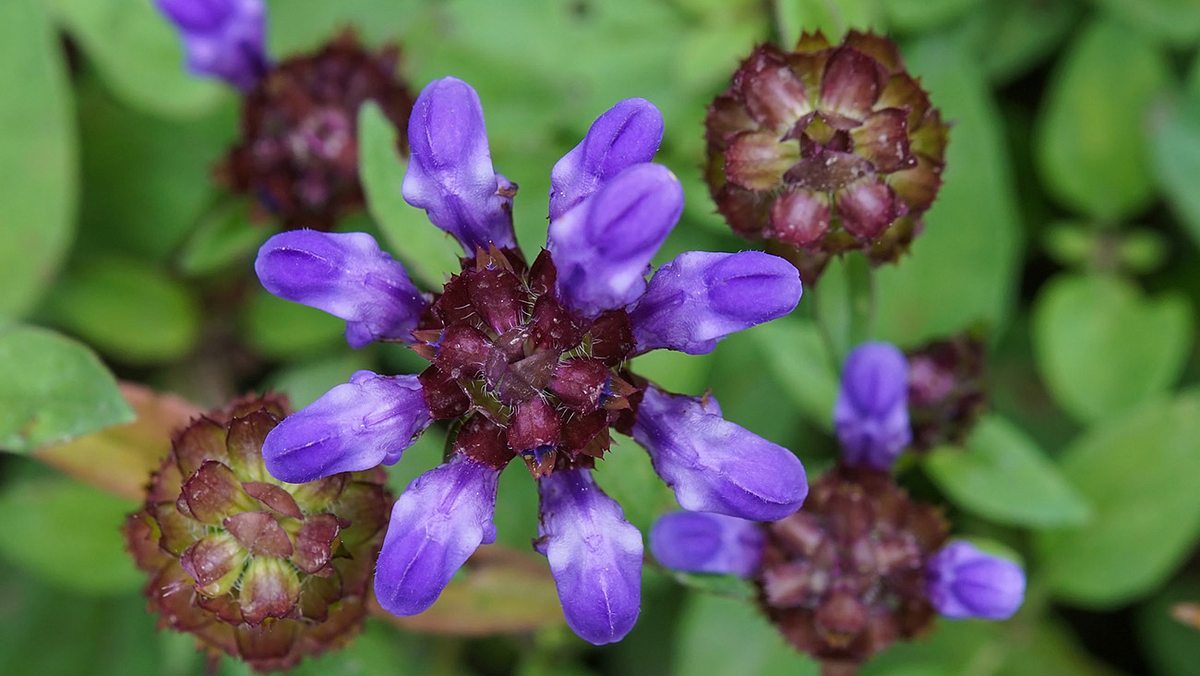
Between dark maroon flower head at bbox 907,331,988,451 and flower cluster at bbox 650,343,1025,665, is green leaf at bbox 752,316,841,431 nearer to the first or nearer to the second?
dark maroon flower head at bbox 907,331,988,451

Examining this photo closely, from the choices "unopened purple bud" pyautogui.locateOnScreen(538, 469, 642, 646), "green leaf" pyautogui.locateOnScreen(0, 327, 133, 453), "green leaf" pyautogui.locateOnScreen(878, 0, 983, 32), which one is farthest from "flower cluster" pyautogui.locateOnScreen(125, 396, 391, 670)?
"green leaf" pyautogui.locateOnScreen(878, 0, 983, 32)

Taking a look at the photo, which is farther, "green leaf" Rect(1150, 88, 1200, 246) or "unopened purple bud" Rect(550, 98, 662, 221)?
"green leaf" Rect(1150, 88, 1200, 246)

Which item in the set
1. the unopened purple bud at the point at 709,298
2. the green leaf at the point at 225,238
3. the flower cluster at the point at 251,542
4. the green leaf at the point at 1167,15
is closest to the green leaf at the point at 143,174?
the green leaf at the point at 225,238

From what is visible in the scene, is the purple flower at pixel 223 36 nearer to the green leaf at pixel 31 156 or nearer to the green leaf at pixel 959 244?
the green leaf at pixel 31 156

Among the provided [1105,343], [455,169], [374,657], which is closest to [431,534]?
[455,169]

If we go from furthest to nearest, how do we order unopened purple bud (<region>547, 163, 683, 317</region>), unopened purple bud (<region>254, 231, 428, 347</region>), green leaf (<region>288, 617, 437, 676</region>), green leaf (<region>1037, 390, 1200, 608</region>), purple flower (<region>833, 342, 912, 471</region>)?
green leaf (<region>1037, 390, 1200, 608</region>), green leaf (<region>288, 617, 437, 676</region>), purple flower (<region>833, 342, 912, 471</region>), unopened purple bud (<region>254, 231, 428, 347</region>), unopened purple bud (<region>547, 163, 683, 317</region>)

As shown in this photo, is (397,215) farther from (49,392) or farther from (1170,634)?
(1170,634)
